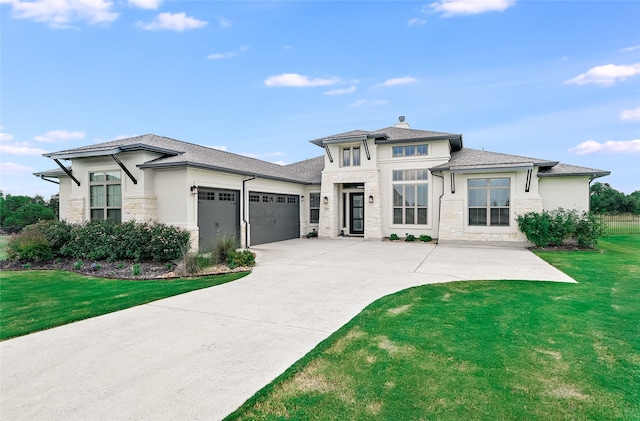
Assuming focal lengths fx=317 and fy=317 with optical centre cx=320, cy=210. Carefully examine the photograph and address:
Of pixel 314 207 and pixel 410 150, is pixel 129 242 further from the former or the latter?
pixel 410 150

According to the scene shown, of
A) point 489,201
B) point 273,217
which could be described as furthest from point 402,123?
point 273,217

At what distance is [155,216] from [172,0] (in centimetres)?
702

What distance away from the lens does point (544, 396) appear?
2.77 meters

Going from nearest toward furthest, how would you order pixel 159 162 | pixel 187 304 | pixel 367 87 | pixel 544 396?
pixel 544 396 → pixel 187 304 → pixel 159 162 → pixel 367 87

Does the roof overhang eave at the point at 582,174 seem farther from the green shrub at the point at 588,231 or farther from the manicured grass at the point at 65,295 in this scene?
the manicured grass at the point at 65,295

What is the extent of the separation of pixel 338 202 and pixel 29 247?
1311 cm

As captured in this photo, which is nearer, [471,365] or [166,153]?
[471,365]

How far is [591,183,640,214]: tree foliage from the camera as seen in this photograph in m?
41.8

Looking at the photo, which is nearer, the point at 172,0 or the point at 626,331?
the point at 626,331

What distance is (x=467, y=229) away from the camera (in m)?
14.6

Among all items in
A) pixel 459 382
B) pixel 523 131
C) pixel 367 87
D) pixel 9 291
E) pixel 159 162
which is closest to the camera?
pixel 459 382

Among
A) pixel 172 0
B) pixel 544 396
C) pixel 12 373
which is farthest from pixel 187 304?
pixel 172 0

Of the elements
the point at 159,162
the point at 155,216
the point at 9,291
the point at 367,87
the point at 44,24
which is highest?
the point at 367,87

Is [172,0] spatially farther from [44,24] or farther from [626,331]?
[626,331]
